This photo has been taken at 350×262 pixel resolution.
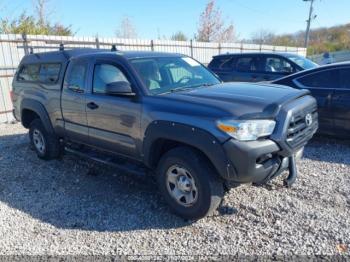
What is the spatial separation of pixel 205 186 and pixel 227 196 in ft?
2.87

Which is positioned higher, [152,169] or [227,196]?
[152,169]

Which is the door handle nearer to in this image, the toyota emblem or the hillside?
the toyota emblem

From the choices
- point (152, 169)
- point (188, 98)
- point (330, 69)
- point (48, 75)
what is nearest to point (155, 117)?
point (188, 98)

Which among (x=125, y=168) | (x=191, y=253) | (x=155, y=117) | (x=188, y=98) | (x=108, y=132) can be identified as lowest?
(x=191, y=253)

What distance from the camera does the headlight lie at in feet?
9.90

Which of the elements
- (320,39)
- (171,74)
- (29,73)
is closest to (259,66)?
(171,74)

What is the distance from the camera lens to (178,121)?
131 inches

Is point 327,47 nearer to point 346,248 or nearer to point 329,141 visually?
point 329,141

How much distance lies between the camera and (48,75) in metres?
5.37

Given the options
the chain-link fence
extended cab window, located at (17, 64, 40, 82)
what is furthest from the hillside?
extended cab window, located at (17, 64, 40, 82)

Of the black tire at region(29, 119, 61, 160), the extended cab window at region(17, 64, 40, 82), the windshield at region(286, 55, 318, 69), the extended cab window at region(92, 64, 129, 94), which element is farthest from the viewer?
the windshield at region(286, 55, 318, 69)

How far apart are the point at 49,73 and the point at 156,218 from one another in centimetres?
325

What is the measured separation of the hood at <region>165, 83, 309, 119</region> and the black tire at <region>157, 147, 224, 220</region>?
57cm

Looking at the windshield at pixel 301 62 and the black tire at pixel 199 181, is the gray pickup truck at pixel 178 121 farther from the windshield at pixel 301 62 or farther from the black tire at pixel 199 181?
the windshield at pixel 301 62
